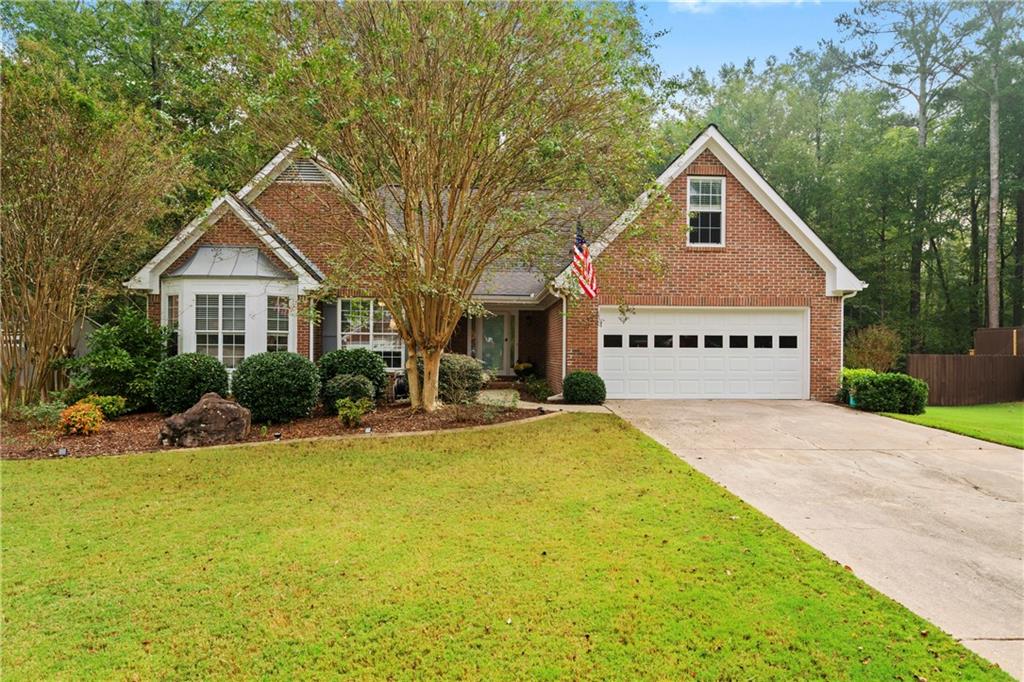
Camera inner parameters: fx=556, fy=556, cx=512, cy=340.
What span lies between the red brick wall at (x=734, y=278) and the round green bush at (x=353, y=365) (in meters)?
4.50

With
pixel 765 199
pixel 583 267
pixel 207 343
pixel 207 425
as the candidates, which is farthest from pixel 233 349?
pixel 765 199

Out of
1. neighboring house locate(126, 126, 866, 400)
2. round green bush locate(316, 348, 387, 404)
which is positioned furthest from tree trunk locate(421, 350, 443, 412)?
neighboring house locate(126, 126, 866, 400)

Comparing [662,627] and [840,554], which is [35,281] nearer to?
[662,627]

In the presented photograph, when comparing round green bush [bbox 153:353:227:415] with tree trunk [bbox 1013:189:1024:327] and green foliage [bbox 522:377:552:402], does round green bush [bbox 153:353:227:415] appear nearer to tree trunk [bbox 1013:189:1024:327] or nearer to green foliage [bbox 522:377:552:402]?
green foliage [bbox 522:377:552:402]

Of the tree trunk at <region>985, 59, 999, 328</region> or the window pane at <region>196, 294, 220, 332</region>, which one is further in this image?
the tree trunk at <region>985, 59, 999, 328</region>

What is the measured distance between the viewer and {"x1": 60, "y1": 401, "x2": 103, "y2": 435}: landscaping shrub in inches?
353

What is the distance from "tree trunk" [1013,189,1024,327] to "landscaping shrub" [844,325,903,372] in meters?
11.7

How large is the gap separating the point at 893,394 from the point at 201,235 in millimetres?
16411

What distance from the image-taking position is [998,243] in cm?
2552

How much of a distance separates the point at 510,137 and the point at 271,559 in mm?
7437

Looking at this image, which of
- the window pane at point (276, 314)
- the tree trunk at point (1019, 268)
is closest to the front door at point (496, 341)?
the window pane at point (276, 314)

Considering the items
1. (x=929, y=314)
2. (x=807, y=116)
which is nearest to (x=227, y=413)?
(x=929, y=314)

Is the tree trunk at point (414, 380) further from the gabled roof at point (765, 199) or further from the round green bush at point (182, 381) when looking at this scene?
the gabled roof at point (765, 199)

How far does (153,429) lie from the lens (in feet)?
31.6
